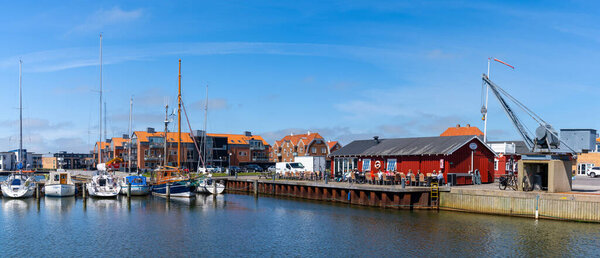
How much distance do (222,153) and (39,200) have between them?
5885 cm

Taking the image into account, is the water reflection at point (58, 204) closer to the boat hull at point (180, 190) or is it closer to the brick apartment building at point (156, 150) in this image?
the boat hull at point (180, 190)

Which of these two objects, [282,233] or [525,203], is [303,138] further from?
[282,233]

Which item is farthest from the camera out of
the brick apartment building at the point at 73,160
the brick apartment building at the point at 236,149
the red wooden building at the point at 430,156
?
the brick apartment building at the point at 73,160

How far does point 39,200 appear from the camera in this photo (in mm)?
49812

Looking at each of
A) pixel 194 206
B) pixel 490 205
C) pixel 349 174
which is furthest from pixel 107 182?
pixel 490 205

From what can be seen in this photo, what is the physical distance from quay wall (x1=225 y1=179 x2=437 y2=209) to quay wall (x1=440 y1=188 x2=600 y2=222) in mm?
1969

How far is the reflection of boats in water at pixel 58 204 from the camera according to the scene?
4275cm

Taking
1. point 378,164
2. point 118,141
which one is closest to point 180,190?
point 378,164

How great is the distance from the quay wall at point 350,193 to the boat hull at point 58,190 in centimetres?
1990

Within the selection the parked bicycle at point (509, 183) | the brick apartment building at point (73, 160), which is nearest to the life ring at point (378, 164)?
the parked bicycle at point (509, 183)

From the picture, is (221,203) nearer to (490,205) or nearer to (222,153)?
(490,205)

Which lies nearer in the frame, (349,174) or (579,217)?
(579,217)

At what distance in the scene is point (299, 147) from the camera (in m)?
111

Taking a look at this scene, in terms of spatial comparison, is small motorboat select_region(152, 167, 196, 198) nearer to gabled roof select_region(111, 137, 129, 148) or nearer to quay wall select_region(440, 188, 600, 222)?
quay wall select_region(440, 188, 600, 222)
